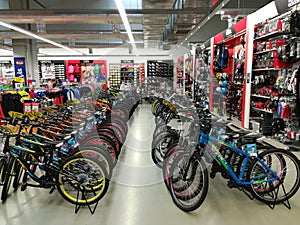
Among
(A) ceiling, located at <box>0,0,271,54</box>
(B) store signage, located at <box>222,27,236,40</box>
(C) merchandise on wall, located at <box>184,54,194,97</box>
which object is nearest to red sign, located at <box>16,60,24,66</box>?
(A) ceiling, located at <box>0,0,271,54</box>

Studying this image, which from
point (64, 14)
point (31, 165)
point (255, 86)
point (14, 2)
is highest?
point (14, 2)

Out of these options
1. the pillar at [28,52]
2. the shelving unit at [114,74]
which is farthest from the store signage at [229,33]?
the shelving unit at [114,74]

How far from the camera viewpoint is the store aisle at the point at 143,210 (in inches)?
94.0

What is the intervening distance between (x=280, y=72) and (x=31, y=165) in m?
4.78

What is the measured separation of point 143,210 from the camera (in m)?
2.61

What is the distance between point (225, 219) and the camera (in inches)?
94.7

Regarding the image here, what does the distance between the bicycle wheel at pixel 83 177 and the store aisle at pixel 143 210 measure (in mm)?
127

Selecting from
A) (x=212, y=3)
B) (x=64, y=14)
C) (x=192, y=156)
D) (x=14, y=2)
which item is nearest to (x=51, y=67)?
(x=14, y=2)

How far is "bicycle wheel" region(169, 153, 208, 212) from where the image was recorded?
241cm

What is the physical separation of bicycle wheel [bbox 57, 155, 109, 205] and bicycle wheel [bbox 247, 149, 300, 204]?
157 cm

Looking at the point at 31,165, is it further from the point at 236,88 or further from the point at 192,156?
the point at 236,88

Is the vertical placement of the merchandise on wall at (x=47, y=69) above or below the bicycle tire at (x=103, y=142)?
above

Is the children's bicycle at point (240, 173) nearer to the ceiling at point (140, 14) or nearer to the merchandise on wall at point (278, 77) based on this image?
the merchandise on wall at point (278, 77)

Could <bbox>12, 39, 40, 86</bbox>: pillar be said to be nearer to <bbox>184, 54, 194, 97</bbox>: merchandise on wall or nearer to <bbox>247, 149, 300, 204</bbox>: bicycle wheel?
<bbox>184, 54, 194, 97</bbox>: merchandise on wall
